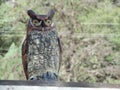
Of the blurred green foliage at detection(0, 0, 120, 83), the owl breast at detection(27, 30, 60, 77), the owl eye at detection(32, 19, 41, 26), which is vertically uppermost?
the owl eye at detection(32, 19, 41, 26)

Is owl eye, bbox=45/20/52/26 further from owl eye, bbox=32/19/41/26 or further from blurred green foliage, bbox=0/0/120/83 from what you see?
blurred green foliage, bbox=0/0/120/83

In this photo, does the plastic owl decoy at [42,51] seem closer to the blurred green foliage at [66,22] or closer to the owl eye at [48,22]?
the owl eye at [48,22]

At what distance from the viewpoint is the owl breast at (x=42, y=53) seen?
292 cm

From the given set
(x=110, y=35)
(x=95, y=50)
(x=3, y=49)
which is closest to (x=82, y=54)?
(x=95, y=50)

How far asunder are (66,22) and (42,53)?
73.8 inches

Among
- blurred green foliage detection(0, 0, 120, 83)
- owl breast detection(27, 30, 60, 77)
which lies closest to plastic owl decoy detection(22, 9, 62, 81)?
owl breast detection(27, 30, 60, 77)

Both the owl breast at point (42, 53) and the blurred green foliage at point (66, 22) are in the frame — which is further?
the blurred green foliage at point (66, 22)

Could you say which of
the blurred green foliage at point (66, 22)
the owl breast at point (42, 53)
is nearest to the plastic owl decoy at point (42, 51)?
the owl breast at point (42, 53)

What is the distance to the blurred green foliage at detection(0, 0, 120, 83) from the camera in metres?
4.72

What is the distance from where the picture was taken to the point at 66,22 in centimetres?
474

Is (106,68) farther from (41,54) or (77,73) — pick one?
(41,54)

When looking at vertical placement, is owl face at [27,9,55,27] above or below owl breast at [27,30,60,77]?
above

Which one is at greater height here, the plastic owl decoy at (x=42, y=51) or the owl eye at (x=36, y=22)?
the owl eye at (x=36, y=22)

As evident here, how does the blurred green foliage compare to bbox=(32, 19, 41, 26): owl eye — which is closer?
bbox=(32, 19, 41, 26): owl eye
